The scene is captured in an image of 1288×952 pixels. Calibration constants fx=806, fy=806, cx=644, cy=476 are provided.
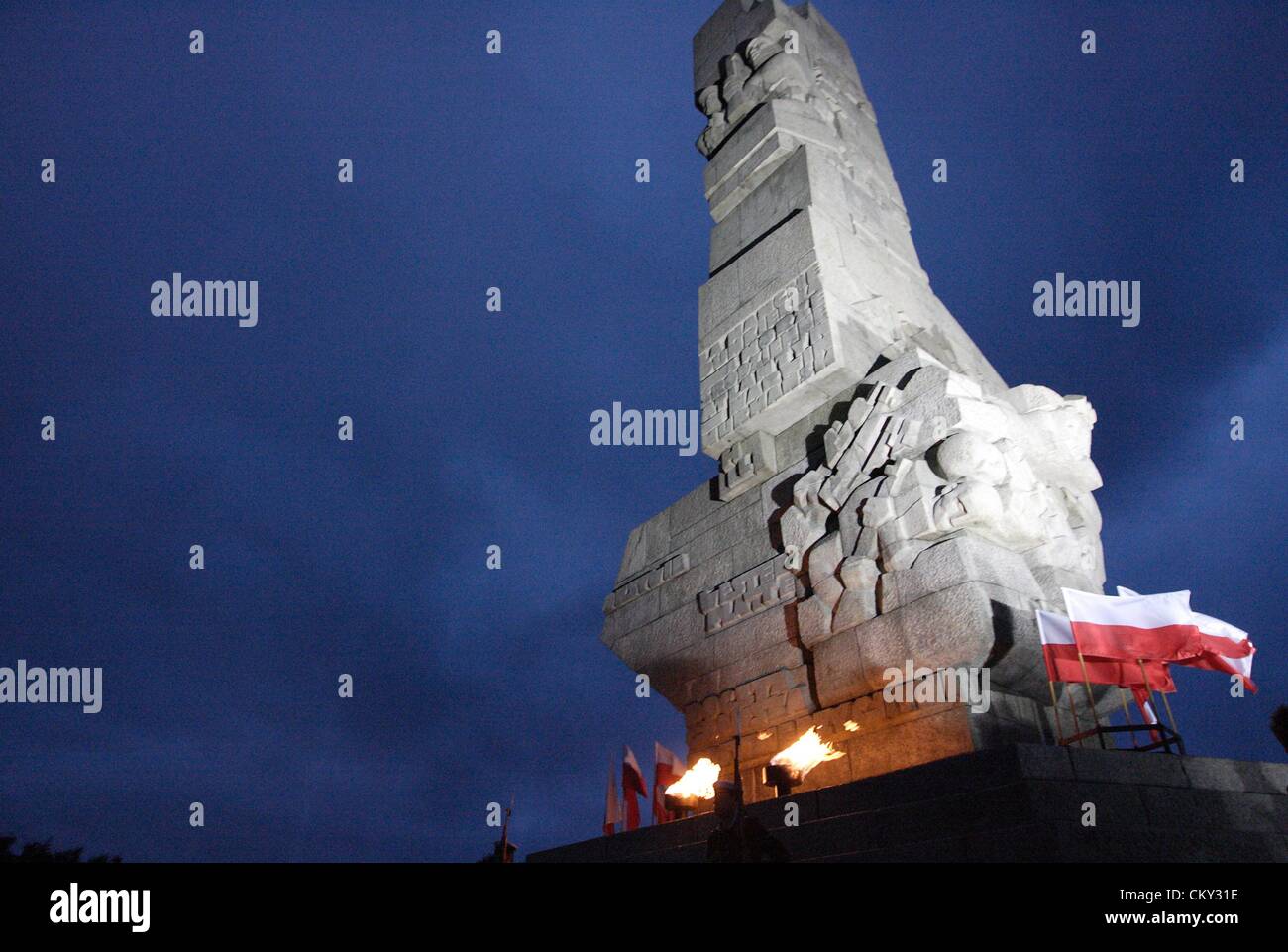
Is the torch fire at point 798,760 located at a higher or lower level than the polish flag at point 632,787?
higher

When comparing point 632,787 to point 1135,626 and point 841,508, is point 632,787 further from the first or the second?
point 1135,626

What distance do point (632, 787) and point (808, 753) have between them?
10.2 ft

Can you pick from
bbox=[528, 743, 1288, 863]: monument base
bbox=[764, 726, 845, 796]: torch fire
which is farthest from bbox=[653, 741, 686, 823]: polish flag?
bbox=[528, 743, 1288, 863]: monument base

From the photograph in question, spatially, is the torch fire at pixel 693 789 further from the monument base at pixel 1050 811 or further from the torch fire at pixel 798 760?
the monument base at pixel 1050 811

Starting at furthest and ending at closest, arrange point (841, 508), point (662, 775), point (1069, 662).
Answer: point (662, 775)
point (841, 508)
point (1069, 662)

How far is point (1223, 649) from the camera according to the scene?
5.95 m

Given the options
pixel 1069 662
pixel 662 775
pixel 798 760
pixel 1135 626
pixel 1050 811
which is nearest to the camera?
pixel 1050 811

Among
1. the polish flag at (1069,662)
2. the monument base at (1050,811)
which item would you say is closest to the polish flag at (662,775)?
the monument base at (1050,811)

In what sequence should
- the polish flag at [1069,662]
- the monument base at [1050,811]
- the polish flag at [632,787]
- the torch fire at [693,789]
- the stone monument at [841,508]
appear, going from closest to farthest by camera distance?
1. the monument base at [1050,811]
2. the polish flag at [1069,662]
3. the stone monument at [841,508]
4. the torch fire at [693,789]
5. the polish flag at [632,787]

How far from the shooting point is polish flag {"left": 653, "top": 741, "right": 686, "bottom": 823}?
7.90 metres

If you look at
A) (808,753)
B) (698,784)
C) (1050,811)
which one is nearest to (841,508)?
(808,753)

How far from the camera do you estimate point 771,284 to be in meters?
9.23

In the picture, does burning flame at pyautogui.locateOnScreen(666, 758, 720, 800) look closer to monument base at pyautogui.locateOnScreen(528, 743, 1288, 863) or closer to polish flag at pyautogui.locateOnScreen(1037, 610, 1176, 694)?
monument base at pyautogui.locateOnScreen(528, 743, 1288, 863)

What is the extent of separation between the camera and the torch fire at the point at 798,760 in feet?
18.7
